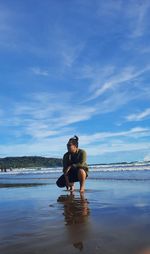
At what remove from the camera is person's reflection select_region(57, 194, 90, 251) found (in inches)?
172

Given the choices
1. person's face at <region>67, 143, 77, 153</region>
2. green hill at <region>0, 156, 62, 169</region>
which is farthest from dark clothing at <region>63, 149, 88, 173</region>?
green hill at <region>0, 156, 62, 169</region>

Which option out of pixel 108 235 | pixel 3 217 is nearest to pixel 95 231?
pixel 108 235

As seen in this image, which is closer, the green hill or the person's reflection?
the person's reflection

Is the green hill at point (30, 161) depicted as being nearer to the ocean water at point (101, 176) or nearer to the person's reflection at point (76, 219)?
the ocean water at point (101, 176)

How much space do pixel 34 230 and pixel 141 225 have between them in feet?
4.28

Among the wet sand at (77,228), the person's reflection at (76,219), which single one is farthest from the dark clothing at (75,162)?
the wet sand at (77,228)

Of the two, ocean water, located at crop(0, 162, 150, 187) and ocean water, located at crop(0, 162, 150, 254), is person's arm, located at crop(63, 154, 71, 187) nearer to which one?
ocean water, located at crop(0, 162, 150, 254)

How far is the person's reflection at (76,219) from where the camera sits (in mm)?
4359

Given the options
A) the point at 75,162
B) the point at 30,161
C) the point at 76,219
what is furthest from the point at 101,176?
the point at 30,161

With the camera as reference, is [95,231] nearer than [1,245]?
No

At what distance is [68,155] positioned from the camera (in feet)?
35.0

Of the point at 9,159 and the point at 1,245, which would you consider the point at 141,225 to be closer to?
the point at 1,245

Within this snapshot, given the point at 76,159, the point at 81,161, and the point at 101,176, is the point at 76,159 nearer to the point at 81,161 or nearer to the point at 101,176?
the point at 81,161

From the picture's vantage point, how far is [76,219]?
5719 millimetres
